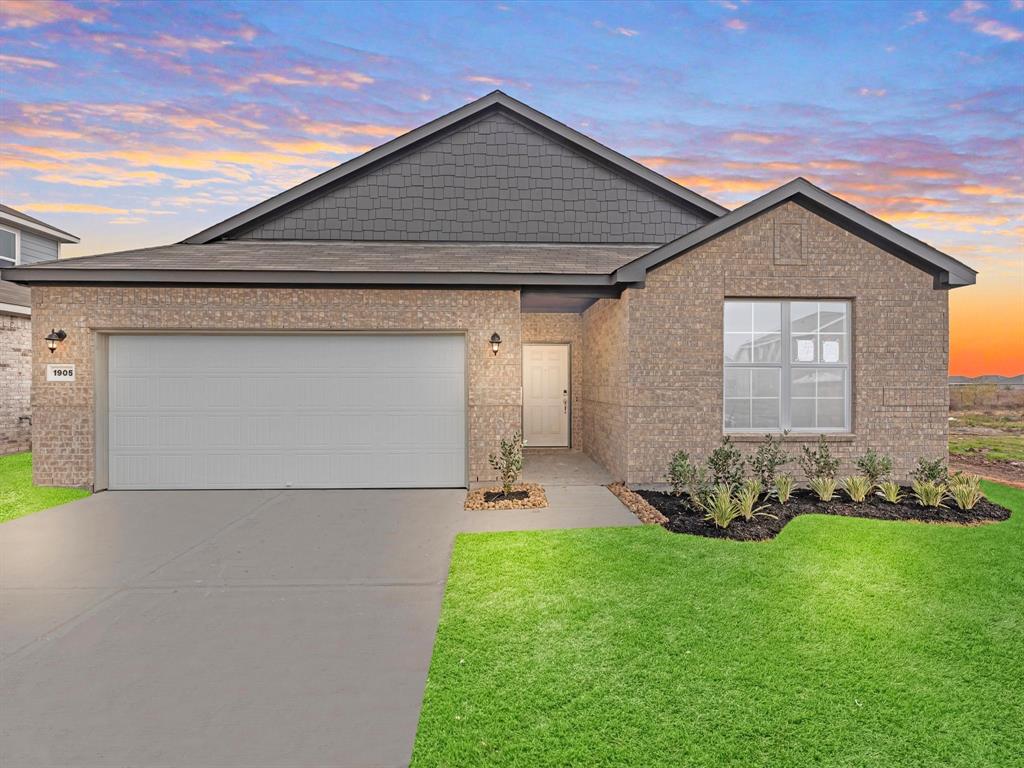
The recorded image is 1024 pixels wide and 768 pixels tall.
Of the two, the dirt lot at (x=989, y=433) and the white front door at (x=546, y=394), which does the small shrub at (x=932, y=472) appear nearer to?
the dirt lot at (x=989, y=433)

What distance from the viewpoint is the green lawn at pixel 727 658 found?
233 centimetres

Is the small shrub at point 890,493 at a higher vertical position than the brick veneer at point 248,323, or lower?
lower

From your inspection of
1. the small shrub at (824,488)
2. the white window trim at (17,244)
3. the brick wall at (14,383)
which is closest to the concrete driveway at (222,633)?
the small shrub at (824,488)

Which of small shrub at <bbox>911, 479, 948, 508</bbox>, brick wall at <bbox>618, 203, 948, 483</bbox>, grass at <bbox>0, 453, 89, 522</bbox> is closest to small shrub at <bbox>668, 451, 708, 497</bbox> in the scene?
brick wall at <bbox>618, 203, 948, 483</bbox>

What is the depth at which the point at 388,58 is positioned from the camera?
521 inches


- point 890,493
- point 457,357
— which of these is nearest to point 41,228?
point 457,357

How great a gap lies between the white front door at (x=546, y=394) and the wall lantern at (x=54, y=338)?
863 centimetres

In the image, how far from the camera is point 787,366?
8.12 m

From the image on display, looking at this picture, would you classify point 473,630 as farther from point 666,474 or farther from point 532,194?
point 532,194

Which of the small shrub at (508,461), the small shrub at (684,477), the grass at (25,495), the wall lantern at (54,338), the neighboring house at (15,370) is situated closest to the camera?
the grass at (25,495)

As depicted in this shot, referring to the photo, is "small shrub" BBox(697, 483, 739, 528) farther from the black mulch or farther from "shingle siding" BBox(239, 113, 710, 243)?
"shingle siding" BBox(239, 113, 710, 243)

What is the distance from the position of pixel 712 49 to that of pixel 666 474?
11200 mm

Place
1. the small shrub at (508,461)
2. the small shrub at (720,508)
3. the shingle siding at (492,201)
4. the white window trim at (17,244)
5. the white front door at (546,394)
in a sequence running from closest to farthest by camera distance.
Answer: the small shrub at (720,508), the small shrub at (508,461), the shingle siding at (492,201), the white front door at (546,394), the white window trim at (17,244)

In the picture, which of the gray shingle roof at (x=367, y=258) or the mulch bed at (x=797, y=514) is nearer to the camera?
the mulch bed at (x=797, y=514)
